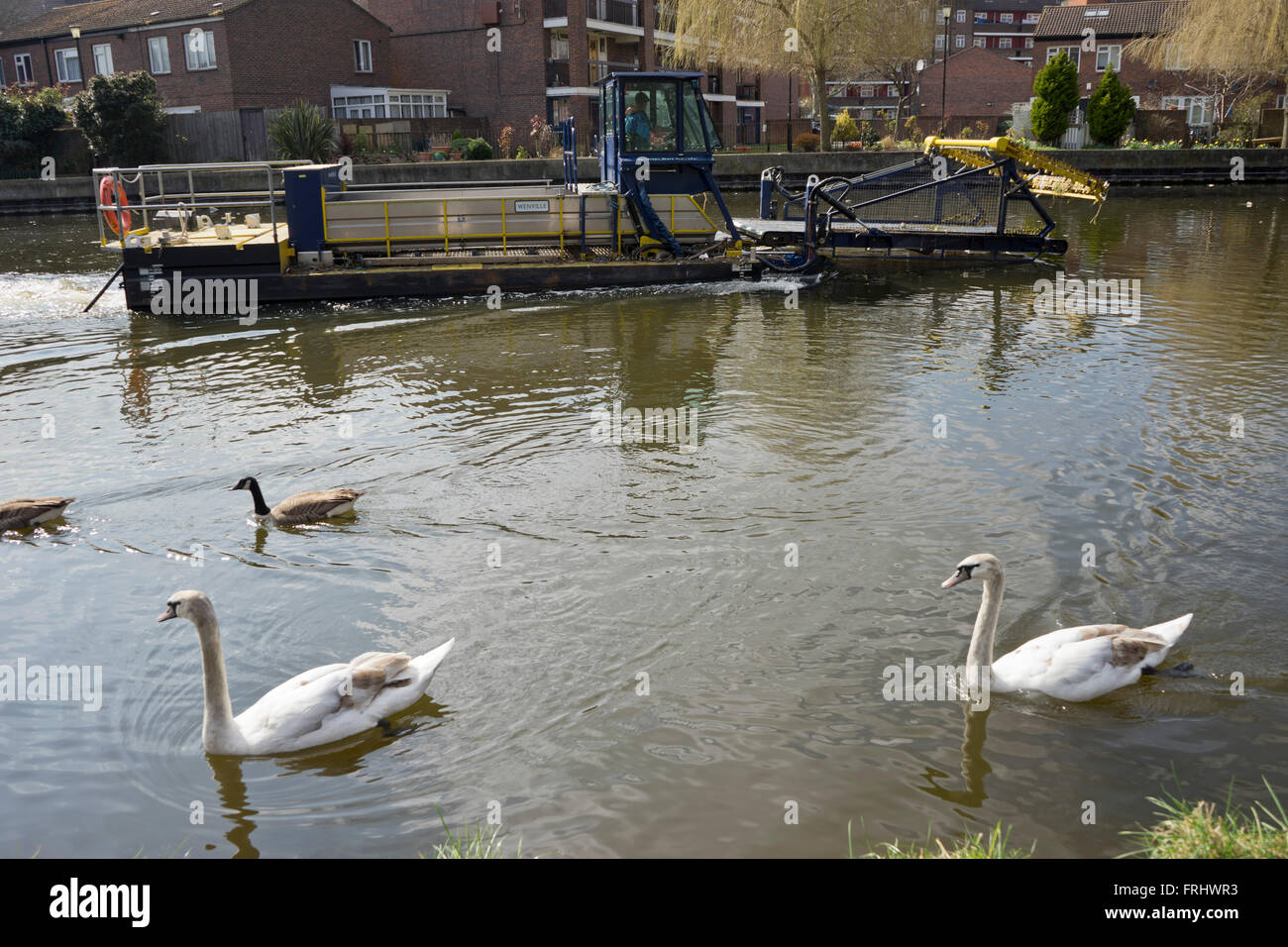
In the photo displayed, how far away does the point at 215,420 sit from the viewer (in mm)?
A: 11406

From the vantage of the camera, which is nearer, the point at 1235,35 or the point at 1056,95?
the point at 1235,35

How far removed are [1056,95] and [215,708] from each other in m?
41.7

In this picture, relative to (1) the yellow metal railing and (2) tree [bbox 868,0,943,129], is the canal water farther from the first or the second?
(2) tree [bbox 868,0,943,129]

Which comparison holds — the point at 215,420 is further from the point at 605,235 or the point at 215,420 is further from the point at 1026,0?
the point at 1026,0

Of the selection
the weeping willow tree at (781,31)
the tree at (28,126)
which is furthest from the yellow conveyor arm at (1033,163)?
the tree at (28,126)

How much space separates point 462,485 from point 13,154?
129ft

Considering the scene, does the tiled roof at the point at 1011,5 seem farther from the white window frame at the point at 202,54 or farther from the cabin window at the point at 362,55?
the white window frame at the point at 202,54

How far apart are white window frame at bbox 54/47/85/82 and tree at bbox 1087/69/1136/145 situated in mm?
43213

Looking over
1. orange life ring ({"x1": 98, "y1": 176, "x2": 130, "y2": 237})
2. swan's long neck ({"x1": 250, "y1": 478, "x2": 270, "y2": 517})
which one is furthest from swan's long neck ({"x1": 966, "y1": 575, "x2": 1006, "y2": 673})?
orange life ring ({"x1": 98, "y1": 176, "x2": 130, "y2": 237})

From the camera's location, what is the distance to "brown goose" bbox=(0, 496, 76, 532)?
8141mm

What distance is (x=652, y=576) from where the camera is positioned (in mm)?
7301

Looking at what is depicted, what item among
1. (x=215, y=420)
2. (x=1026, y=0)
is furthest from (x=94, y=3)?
(x=1026, y=0)

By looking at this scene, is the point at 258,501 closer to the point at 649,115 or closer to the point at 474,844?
the point at 474,844

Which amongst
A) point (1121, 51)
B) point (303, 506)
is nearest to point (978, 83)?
point (1121, 51)
